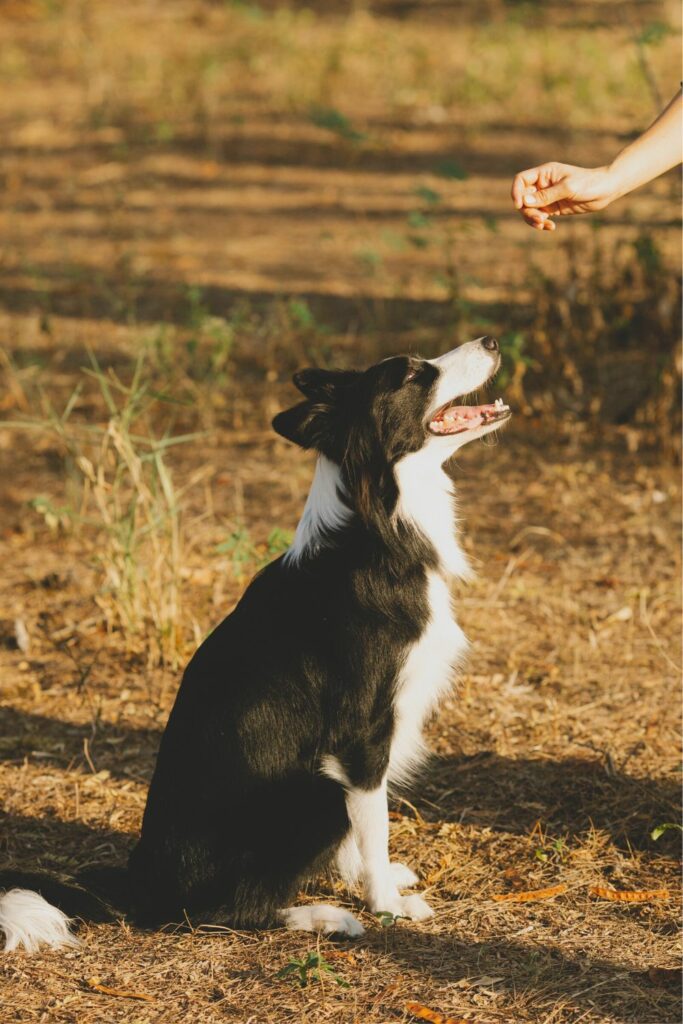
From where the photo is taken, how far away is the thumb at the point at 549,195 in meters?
3.20

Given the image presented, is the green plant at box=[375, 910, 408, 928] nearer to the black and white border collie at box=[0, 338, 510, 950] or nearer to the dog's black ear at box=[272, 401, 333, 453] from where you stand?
the black and white border collie at box=[0, 338, 510, 950]

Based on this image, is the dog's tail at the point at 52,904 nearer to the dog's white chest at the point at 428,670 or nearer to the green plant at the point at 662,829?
the dog's white chest at the point at 428,670

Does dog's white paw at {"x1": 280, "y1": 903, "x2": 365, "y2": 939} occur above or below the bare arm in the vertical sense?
below

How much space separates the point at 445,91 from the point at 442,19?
9.87 ft

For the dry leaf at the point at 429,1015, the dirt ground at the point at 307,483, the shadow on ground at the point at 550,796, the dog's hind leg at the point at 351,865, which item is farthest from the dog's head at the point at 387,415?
the dry leaf at the point at 429,1015

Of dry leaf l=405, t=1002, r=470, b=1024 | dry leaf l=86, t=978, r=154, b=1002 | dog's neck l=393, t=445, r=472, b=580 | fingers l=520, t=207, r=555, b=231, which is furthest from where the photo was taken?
dog's neck l=393, t=445, r=472, b=580

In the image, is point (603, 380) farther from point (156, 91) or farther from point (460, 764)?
point (156, 91)

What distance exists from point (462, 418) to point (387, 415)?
248mm

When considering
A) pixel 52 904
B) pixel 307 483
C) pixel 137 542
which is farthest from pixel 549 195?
pixel 307 483

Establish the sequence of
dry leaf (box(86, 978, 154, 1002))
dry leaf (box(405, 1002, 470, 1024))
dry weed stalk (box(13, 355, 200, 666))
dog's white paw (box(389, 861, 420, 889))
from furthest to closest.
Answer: dry weed stalk (box(13, 355, 200, 666)), dog's white paw (box(389, 861, 420, 889)), dry leaf (box(86, 978, 154, 1002)), dry leaf (box(405, 1002, 470, 1024))

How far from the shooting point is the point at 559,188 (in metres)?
3.20

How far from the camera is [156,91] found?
41.8 feet

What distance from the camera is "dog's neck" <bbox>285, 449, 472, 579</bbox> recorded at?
350 cm

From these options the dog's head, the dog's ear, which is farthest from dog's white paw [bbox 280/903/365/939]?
the dog's ear
